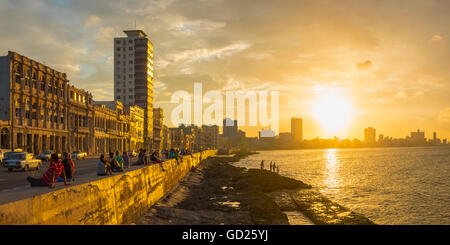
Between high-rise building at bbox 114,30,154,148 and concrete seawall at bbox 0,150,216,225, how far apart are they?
449 ft

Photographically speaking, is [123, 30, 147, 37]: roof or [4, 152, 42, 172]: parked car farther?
[123, 30, 147, 37]: roof

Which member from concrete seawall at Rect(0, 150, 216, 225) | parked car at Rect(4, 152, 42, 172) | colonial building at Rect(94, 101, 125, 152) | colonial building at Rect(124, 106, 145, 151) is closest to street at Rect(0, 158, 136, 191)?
parked car at Rect(4, 152, 42, 172)

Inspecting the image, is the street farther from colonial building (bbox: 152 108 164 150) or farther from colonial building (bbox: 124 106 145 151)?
colonial building (bbox: 152 108 164 150)

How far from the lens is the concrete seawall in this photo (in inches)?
327

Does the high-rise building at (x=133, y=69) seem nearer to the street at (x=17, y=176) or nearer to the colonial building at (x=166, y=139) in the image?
the colonial building at (x=166, y=139)

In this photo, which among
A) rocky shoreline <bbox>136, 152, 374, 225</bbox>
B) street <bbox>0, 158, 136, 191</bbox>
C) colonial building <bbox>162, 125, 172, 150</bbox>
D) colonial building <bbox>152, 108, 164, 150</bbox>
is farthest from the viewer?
colonial building <bbox>162, 125, 172, 150</bbox>

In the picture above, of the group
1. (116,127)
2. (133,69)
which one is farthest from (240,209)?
(133,69)

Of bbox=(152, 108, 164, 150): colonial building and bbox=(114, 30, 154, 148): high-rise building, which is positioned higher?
bbox=(114, 30, 154, 148): high-rise building

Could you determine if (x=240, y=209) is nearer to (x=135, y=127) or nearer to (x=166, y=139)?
(x=135, y=127)

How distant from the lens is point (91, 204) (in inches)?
469

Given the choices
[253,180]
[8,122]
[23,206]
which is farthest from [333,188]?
[8,122]
